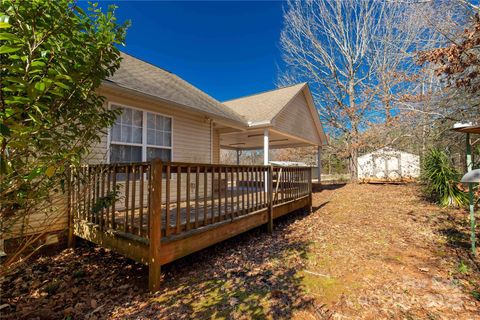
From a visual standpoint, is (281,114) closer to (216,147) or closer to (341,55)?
(216,147)

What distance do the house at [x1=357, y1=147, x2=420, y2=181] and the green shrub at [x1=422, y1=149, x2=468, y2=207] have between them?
8436 millimetres

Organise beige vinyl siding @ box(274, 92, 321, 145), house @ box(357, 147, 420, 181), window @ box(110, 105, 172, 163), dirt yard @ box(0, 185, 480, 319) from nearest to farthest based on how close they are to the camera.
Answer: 1. dirt yard @ box(0, 185, 480, 319)
2. window @ box(110, 105, 172, 163)
3. beige vinyl siding @ box(274, 92, 321, 145)
4. house @ box(357, 147, 420, 181)

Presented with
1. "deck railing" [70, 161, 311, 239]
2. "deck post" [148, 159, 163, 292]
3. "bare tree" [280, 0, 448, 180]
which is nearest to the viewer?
"deck post" [148, 159, 163, 292]

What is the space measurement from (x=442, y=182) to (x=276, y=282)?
841 centimetres

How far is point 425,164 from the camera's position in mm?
9336

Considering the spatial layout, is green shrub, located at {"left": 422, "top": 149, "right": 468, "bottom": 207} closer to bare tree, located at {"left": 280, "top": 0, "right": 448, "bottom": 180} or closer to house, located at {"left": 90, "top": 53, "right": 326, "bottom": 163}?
house, located at {"left": 90, "top": 53, "right": 326, "bottom": 163}

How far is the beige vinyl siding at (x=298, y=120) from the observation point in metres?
10.8

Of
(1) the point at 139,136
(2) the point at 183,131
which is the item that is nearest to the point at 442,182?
(2) the point at 183,131

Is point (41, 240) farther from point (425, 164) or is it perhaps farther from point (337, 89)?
point (337, 89)

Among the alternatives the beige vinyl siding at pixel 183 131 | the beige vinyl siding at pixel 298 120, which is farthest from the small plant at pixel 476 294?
the beige vinyl siding at pixel 298 120

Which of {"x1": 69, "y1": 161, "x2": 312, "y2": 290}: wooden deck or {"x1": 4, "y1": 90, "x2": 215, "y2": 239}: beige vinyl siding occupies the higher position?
{"x1": 4, "y1": 90, "x2": 215, "y2": 239}: beige vinyl siding

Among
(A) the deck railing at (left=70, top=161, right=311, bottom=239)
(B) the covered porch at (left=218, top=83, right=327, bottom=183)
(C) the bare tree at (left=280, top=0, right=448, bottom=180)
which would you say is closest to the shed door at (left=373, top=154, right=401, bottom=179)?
(C) the bare tree at (left=280, top=0, right=448, bottom=180)

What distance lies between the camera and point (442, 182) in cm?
821

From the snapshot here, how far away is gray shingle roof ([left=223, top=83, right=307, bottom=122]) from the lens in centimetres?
991
